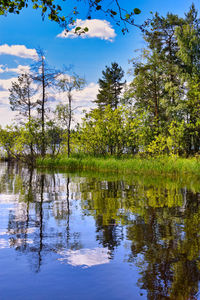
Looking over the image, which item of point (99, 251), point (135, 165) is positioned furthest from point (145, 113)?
point (99, 251)

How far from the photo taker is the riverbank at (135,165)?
18141 millimetres

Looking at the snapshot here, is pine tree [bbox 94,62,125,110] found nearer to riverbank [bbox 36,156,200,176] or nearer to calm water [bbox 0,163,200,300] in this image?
riverbank [bbox 36,156,200,176]

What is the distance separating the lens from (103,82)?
54.4 m

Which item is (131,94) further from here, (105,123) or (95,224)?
(95,224)

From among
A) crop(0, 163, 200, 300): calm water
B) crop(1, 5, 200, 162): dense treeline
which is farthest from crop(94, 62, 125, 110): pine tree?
crop(0, 163, 200, 300): calm water

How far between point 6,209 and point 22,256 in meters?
3.72

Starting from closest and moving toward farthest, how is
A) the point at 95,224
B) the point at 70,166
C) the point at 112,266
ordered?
1. the point at 112,266
2. the point at 95,224
3. the point at 70,166

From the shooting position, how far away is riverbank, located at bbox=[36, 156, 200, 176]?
59.5 ft

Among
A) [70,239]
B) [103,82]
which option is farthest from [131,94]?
[70,239]

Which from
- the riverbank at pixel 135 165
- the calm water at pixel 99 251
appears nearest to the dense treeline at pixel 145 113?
the riverbank at pixel 135 165

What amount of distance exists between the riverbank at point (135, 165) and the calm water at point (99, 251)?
33.7 feet

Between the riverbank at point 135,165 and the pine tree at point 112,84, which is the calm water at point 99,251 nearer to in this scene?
the riverbank at point 135,165

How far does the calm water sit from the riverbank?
1028 centimetres

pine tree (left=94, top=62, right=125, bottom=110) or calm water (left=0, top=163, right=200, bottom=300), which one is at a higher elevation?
pine tree (left=94, top=62, right=125, bottom=110)
